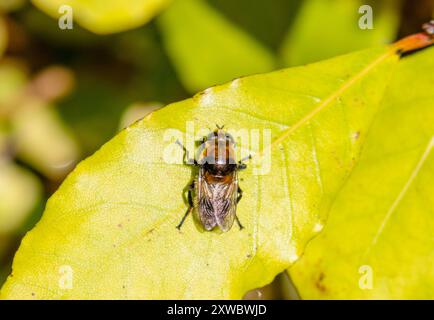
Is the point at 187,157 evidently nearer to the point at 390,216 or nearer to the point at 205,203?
the point at 205,203

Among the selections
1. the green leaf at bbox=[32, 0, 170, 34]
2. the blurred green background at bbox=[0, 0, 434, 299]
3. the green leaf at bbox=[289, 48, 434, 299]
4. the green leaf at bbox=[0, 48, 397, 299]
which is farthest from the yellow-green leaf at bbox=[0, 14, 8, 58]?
the green leaf at bbox=[289, 48, 434, 299]

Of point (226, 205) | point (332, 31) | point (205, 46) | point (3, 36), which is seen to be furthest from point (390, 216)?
point (3, 36)

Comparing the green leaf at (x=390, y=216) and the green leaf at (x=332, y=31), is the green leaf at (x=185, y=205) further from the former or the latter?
the green leaf at (x=332, y=31)

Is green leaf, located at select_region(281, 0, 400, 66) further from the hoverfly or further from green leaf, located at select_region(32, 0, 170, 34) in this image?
green leaf, located at select_region(32, 0, 170, 34)
